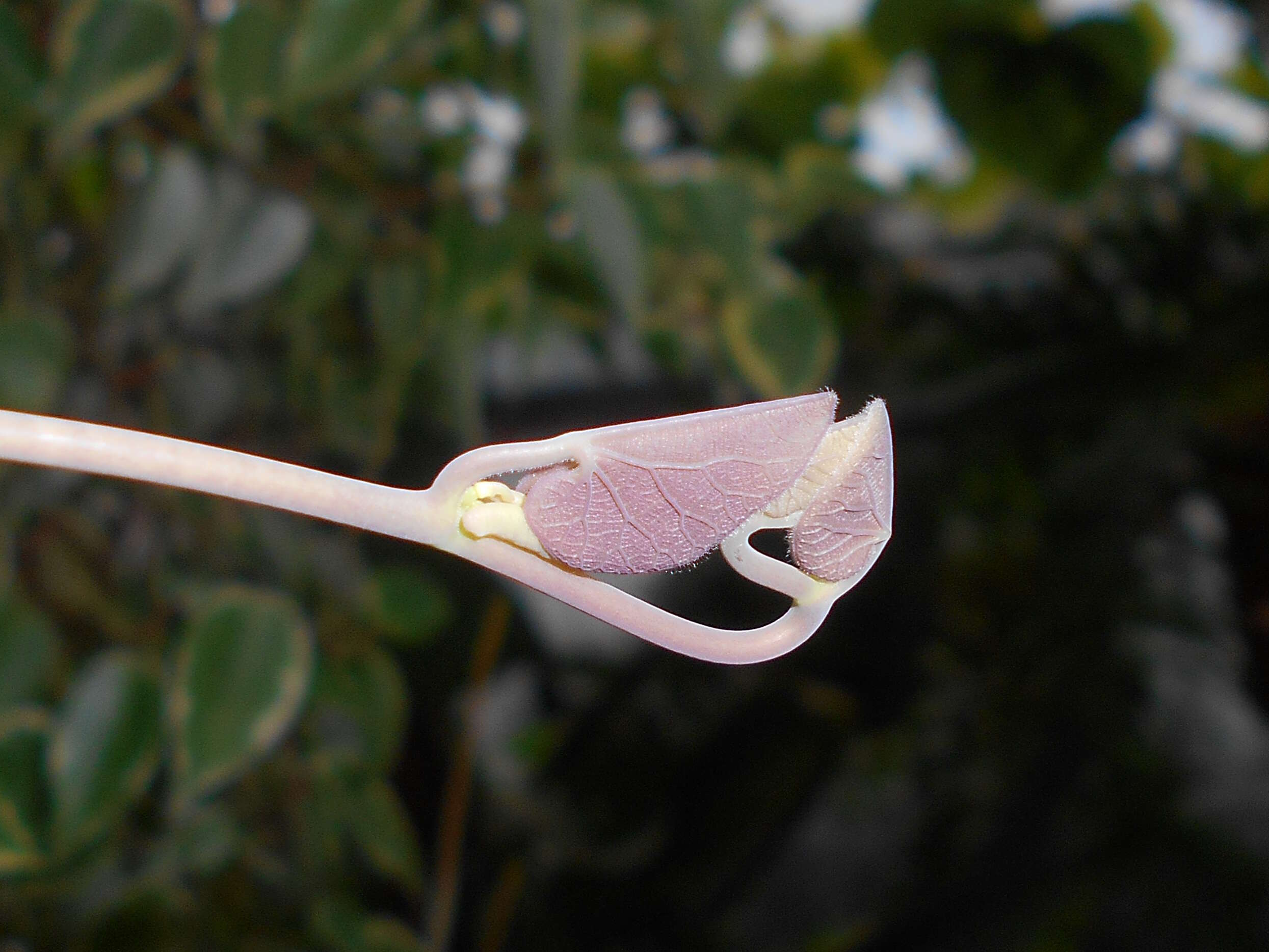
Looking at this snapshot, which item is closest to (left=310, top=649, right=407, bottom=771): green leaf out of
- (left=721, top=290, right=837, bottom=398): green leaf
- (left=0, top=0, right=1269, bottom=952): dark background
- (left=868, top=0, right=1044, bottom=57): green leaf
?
(left=0, top=0, right=1269, bottom=952): dark background

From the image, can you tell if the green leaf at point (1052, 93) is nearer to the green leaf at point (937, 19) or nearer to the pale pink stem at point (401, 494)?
the green leaf at point (937, 19)

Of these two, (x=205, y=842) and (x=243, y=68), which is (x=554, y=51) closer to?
(x=243, y=68)

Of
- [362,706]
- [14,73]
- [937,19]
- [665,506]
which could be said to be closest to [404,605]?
[362,706]

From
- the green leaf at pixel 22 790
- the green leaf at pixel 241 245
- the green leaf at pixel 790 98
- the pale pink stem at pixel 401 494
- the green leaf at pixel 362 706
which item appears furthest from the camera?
the green leaf at pixel 790 98

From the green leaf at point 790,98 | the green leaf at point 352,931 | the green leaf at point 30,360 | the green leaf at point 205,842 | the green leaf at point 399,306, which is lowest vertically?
the green leaf at point 352,931

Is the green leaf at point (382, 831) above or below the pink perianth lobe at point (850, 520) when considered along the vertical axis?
above

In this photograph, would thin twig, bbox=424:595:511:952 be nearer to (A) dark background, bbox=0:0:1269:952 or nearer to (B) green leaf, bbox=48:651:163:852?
(A) dark background, bbox=0:0:1269:952

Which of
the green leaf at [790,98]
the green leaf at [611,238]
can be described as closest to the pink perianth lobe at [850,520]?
the green leaf at [611,238]

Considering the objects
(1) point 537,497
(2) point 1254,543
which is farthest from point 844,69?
(1) point 537,497

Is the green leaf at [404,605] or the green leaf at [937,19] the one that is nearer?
the green leaf at [404,605]
